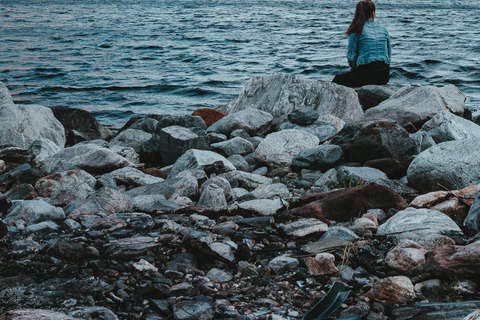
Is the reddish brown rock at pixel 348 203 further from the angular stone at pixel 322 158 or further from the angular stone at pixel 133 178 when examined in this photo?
the angular stone at pixel 133 178

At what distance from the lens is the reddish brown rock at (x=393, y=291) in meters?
2.49

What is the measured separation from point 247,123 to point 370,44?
3.06 metres

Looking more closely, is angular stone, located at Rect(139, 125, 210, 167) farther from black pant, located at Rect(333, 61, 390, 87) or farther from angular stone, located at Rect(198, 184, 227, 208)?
black pant, located at Rect(333, 61, 390, 87)

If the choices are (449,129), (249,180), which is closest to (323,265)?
(249,180)

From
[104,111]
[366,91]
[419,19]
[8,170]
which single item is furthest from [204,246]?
[419,19]

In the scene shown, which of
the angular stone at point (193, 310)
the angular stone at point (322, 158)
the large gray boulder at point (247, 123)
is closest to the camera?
the angular stone at point (193, 310)

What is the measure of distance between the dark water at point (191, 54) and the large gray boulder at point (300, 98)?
10.4 feet

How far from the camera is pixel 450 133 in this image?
19.6 feet

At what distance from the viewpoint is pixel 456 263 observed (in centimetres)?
259

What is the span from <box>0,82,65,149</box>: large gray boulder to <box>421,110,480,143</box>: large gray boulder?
5182 mm

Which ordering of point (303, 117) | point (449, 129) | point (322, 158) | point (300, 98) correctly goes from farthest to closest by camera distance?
point (300, 98) < point (303, 117) < point (449, 129) < point (322, 158)

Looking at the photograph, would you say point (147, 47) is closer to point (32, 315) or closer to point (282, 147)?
point (282, 147)

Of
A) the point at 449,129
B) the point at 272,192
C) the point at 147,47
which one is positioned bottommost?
the point at 147,47

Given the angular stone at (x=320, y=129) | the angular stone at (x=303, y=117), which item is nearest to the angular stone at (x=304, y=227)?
the angular stone at (x=320, y=129)
